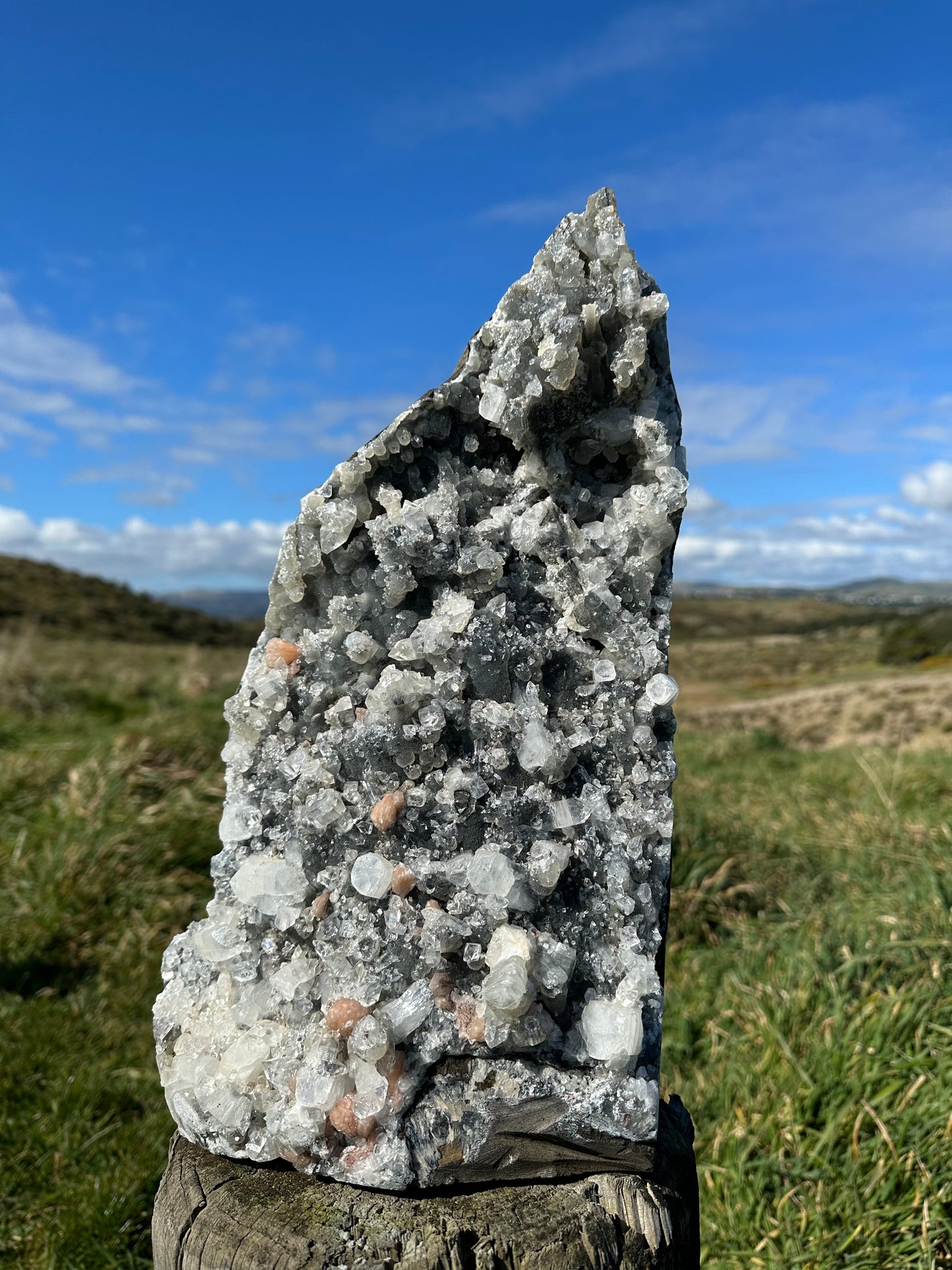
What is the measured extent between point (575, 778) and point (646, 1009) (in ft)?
1.56

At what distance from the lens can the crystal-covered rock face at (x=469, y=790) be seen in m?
1.55

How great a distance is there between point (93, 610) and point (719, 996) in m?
37.7

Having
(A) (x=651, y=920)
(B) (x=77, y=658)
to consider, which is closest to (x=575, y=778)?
(A) (x=651, y=920)

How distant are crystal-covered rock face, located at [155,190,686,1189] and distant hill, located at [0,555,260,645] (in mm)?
32693

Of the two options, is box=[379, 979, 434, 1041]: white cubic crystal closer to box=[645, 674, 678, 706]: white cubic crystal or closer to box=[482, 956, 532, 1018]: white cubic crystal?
box=[482, 956, 532, 1018]: white cubic crystal

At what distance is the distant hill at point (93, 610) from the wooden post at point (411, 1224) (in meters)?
32.8

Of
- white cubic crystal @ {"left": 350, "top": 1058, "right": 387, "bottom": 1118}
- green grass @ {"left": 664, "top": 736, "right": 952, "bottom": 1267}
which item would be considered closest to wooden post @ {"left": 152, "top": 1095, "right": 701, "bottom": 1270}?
white cubic crystal @ {"left": 350, "top": 1058, "right": 387, "bottom": 1118}

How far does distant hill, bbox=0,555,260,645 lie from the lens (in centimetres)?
3419

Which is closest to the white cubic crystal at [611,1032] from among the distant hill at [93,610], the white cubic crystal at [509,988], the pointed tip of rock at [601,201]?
the white cubic crystal at [509,988]

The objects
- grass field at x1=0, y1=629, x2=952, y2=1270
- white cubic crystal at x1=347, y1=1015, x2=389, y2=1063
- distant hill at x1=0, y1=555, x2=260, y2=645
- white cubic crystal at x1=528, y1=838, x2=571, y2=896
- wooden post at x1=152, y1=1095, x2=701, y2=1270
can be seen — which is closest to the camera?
wooden post at x1=152, y1=1095, x2=701, y2=1270

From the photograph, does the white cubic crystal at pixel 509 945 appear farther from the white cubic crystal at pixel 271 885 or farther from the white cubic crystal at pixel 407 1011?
the white cubic crystal at pixel 271 885

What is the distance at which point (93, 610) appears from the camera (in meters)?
37.2

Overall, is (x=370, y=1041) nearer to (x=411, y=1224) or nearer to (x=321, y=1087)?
(x=321, y=1087)

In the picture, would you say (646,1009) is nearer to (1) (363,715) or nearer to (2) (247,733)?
(1) (363,715)
